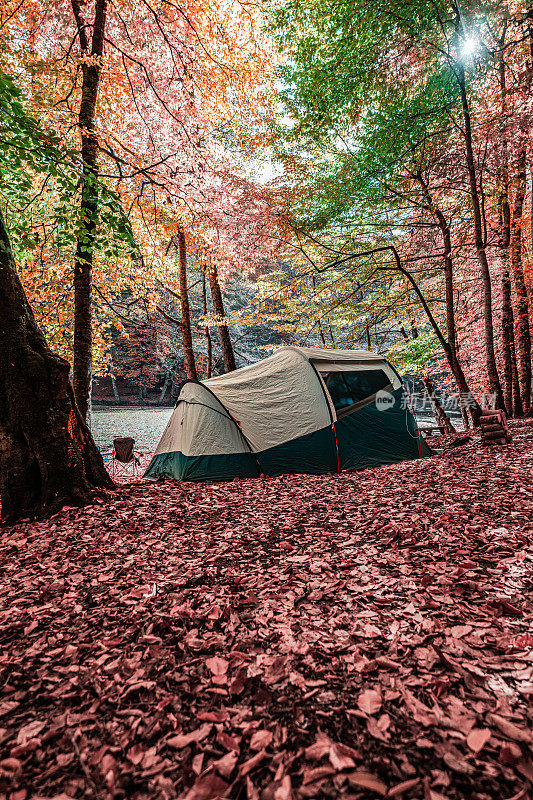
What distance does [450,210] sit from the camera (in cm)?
920

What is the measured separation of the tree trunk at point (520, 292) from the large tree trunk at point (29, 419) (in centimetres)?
1107

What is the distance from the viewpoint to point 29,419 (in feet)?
12.9

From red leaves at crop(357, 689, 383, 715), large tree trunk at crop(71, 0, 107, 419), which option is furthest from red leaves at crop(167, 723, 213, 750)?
large tree trunk at crop(71, 0, 107, 419)

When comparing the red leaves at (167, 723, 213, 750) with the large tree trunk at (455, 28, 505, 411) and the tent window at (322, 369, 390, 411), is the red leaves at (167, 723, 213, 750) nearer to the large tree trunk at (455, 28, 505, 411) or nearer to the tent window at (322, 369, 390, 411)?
the tent window at (322, 369, 390, 411)

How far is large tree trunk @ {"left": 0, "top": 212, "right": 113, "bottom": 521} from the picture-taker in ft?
12.8

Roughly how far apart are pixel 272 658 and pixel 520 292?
13.3 meters

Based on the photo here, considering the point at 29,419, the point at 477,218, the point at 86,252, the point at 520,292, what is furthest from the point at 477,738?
the point at 520,292

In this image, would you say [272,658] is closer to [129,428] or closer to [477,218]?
[477,218]

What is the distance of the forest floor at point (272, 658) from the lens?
133 cm

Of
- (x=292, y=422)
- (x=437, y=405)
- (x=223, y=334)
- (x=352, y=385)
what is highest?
(x=223, y=334)

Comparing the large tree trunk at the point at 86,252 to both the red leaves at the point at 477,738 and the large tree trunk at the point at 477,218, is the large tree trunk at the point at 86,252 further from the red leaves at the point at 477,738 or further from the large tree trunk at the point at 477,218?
the large tree trunk at the point at 477,218

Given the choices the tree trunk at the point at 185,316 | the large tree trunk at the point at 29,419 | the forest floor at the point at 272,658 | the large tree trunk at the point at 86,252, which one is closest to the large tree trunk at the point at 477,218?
the forest floor at the point at 272,658

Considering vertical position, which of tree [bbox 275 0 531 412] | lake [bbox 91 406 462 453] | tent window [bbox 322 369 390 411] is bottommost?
lake [bbox 91 406 462 453]

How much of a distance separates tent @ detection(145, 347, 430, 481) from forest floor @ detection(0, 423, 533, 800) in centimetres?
267
